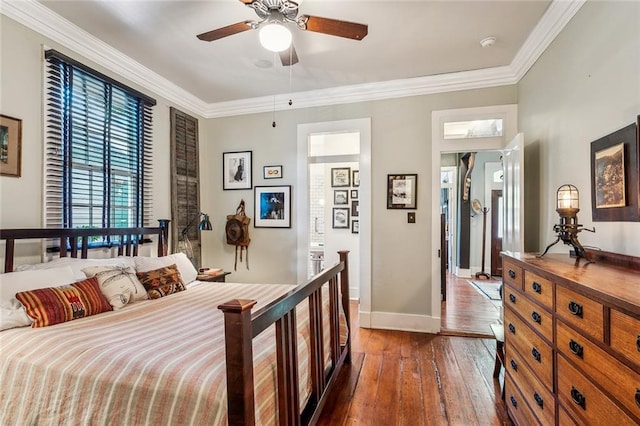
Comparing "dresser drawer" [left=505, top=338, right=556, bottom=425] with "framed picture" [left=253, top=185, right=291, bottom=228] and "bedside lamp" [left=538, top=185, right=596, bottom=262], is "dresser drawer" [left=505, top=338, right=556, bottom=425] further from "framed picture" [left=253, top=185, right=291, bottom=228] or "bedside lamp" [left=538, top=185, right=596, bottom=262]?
"framed picture" [left=253, top=185, right=291, bottom=228]

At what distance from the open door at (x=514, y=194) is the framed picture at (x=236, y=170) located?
307 centimetres

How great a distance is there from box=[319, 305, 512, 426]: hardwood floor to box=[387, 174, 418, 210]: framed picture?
1500mm

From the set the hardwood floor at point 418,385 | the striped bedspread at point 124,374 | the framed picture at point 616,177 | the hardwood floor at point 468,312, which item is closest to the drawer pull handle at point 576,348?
the framed picture at point 616,177

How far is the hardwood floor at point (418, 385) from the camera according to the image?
203cm

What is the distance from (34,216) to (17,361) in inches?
52.6

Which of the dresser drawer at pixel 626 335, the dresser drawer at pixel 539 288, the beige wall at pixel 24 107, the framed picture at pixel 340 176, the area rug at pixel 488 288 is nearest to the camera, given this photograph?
the dresser drawer at pixel 626 335

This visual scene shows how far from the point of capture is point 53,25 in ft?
8.02

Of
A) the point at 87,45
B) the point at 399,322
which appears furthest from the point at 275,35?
the point at 399,322

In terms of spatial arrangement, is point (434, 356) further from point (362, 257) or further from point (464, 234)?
point (464, 234)

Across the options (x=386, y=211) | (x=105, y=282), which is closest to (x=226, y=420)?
(x=105, y=282)

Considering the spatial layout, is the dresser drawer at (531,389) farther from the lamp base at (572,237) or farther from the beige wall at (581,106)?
the beige wall at (581,106)

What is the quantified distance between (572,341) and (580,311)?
0.49 ft

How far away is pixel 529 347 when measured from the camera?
1.63 m

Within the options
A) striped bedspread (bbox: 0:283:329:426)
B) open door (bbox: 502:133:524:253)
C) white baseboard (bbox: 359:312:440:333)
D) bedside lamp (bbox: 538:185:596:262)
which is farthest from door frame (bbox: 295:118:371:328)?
bedside lamp (bbox: 538:185:596:262)
